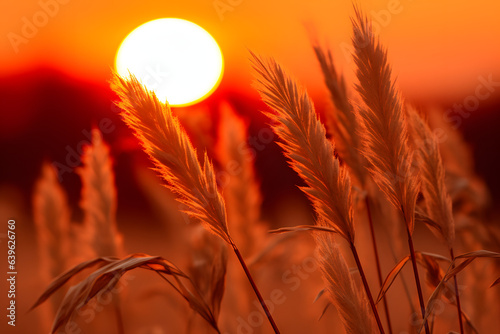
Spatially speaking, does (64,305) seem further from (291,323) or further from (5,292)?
(291,323)

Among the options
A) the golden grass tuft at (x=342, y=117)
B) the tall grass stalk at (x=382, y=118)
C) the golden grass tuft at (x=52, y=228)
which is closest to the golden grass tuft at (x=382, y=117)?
the tall grass stalk at (x=382, y=118)

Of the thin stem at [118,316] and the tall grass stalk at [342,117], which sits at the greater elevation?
the tall grass stalk at [342,117]

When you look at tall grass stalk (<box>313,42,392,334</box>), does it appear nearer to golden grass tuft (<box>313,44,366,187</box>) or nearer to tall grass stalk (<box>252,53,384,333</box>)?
golden grass tuft (<box>313,44,366,187</box>)

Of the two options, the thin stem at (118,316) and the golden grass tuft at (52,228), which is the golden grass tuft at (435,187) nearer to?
the thin stem at (118,316)

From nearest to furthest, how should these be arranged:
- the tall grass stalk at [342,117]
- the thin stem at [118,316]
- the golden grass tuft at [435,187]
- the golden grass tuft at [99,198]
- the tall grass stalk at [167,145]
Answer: the tall grass stalk at [167,145] → the golden grass tuft at [435,187] → the tall grass stalk at [342,117] → the thin stem at [118,316] → the golden grass tuft at [99,198]

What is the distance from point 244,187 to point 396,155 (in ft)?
2.62

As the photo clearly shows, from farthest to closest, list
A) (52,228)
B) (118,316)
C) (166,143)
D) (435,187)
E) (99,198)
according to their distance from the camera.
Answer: (52,228) → (99,198) → (118,316) → (435,187) → (166,143)

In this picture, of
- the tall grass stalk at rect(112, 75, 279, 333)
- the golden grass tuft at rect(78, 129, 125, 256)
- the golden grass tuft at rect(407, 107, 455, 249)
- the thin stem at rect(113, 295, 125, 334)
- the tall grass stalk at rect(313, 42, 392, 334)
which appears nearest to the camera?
the tall grass stalk at rect(112, 75, 279, 333)

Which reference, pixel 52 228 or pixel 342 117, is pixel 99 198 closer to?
pixel 52 228

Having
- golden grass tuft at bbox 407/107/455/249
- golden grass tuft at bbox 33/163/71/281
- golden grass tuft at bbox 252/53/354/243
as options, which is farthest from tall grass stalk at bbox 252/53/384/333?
golden grass tuft at bbox 33/163/71/281

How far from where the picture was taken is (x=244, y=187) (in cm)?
148

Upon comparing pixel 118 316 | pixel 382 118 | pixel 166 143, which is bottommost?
pixel 118 316

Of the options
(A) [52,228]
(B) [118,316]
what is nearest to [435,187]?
(B) [118,316]

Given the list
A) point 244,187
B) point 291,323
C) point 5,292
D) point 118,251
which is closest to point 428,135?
point 244,187
